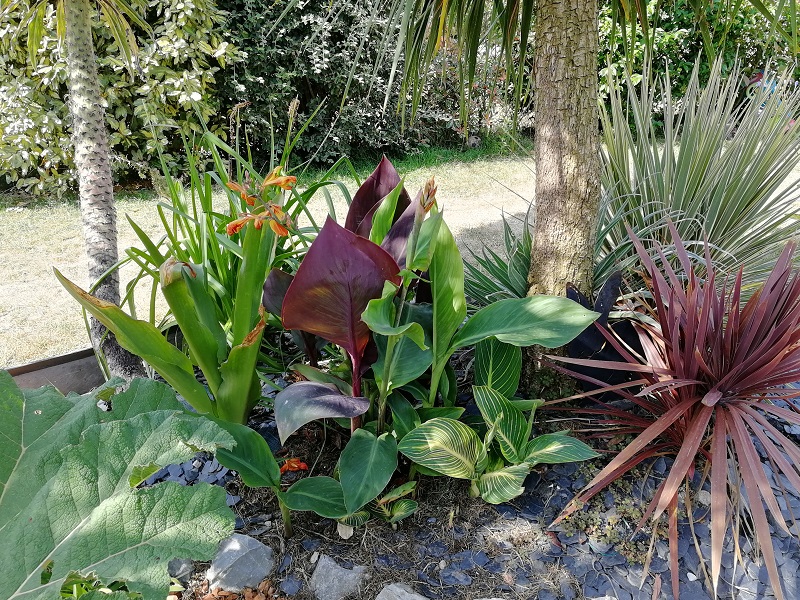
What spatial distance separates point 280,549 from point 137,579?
73 cm

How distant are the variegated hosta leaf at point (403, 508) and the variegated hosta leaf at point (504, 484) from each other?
0.19 m

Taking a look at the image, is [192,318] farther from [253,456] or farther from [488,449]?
[488,449]

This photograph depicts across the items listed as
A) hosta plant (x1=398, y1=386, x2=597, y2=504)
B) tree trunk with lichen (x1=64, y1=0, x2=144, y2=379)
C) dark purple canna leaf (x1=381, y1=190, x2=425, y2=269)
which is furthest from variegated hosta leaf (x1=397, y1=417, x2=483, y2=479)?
tree trunk with lichen (x1=64, y1=0, x2=144, y2=379)

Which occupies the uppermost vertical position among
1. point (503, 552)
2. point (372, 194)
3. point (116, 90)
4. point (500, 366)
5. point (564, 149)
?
point (116, 90)

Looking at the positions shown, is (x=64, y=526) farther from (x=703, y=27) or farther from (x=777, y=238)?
(x=777, y=238)

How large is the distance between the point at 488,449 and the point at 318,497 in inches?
19.1

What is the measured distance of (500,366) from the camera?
1.77 meters

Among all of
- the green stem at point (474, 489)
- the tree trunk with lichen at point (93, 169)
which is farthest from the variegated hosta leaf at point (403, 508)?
the tree trunk with lichen at point (93, 169)

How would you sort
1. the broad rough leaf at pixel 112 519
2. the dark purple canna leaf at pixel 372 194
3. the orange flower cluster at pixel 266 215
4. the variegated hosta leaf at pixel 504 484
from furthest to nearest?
the dark purple canna leaf at pixel 372 194, the variegated hosta leaf at pixel 504 484, the orange flower cluster at pixel 266 215, the broad rough leaf at pixel 112 519

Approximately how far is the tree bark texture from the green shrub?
3917 mm

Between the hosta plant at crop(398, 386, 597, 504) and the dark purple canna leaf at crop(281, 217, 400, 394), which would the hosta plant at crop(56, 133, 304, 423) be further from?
the hosta plant at crop(398, 386, 597, 504)

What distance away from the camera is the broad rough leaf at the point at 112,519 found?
2.84 feet

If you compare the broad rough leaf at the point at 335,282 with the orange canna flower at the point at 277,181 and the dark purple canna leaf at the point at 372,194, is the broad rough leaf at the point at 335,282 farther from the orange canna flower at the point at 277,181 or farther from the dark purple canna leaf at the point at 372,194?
the dark purple canna leaf at the point at 372,194

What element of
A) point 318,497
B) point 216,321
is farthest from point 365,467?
point 216,321
